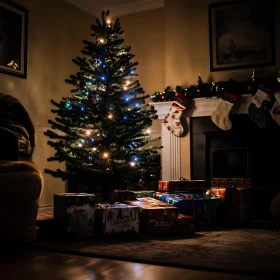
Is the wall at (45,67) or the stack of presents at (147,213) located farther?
the wall at (45,67)

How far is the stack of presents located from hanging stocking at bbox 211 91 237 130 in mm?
1111

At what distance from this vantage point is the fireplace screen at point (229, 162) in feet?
14.7

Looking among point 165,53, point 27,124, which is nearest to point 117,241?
point 27,124

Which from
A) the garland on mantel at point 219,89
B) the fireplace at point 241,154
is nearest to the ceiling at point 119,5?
the garland on mantel at point 219,89

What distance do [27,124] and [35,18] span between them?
234 cm

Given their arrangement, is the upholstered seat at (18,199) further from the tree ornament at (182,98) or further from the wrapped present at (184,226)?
the tree ornament at (182,98)

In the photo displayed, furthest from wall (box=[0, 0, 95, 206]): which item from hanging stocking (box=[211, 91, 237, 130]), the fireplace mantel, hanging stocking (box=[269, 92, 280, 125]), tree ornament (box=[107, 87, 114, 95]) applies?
hanging stocking (box=[269, 92, 280, 125])

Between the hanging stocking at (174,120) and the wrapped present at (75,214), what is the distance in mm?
2308

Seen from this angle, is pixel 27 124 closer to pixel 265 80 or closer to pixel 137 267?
pixel 137 267

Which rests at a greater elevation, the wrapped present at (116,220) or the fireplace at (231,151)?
the fireplace at (231,151)

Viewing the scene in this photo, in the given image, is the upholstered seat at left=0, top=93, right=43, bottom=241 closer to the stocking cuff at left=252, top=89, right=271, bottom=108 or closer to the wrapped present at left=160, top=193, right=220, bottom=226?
the wrapped present at left=160, top=193, right=220, bottom=226

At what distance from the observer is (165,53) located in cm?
519

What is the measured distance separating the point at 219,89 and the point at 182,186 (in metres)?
1.30

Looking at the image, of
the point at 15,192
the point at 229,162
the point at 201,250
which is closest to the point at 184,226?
the point at 201,250
